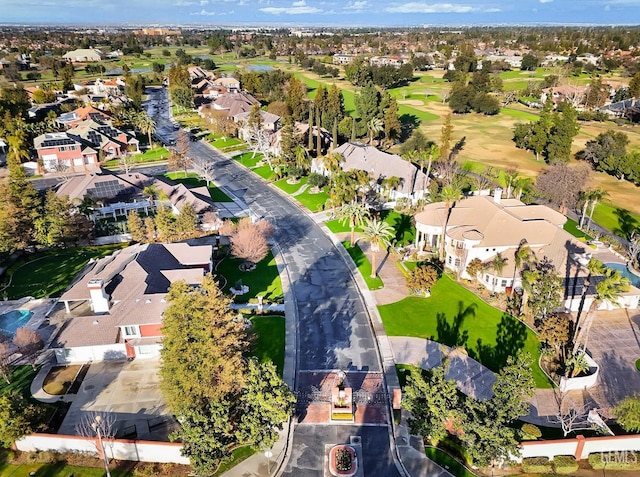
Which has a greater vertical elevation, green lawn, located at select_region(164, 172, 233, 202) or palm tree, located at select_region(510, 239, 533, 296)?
palm tree, located at select_region(510, 239, 533, 296)

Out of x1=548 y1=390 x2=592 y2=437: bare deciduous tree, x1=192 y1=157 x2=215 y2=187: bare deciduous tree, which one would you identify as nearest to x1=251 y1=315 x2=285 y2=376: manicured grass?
x1=548 y1=390 x2=592 y2=437: bare deciduous tree

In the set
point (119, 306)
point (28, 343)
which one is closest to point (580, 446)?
point (119, 306)

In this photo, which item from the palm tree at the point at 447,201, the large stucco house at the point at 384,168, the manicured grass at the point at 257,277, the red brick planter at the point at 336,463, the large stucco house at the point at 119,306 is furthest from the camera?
→ the large stucco house at the point at 384,168

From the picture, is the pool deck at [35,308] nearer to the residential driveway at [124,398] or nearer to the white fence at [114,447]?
the residential driveway at [124,398]

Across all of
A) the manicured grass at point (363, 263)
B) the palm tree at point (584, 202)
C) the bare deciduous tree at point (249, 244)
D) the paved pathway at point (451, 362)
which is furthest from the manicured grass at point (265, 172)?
the paved pathway at point (451, 362)

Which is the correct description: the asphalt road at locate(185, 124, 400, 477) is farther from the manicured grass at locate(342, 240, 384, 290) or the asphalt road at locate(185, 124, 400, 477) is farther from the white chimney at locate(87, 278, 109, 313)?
the white chimney at locate(87, 278, 109, 313)

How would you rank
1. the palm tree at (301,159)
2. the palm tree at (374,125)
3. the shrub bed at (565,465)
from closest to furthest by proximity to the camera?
the shrub bed at (565,465) → the palm tree at (301,159) → the palm tree at (374,125)

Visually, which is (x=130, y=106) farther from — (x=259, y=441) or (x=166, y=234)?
(x=259, y=441)
